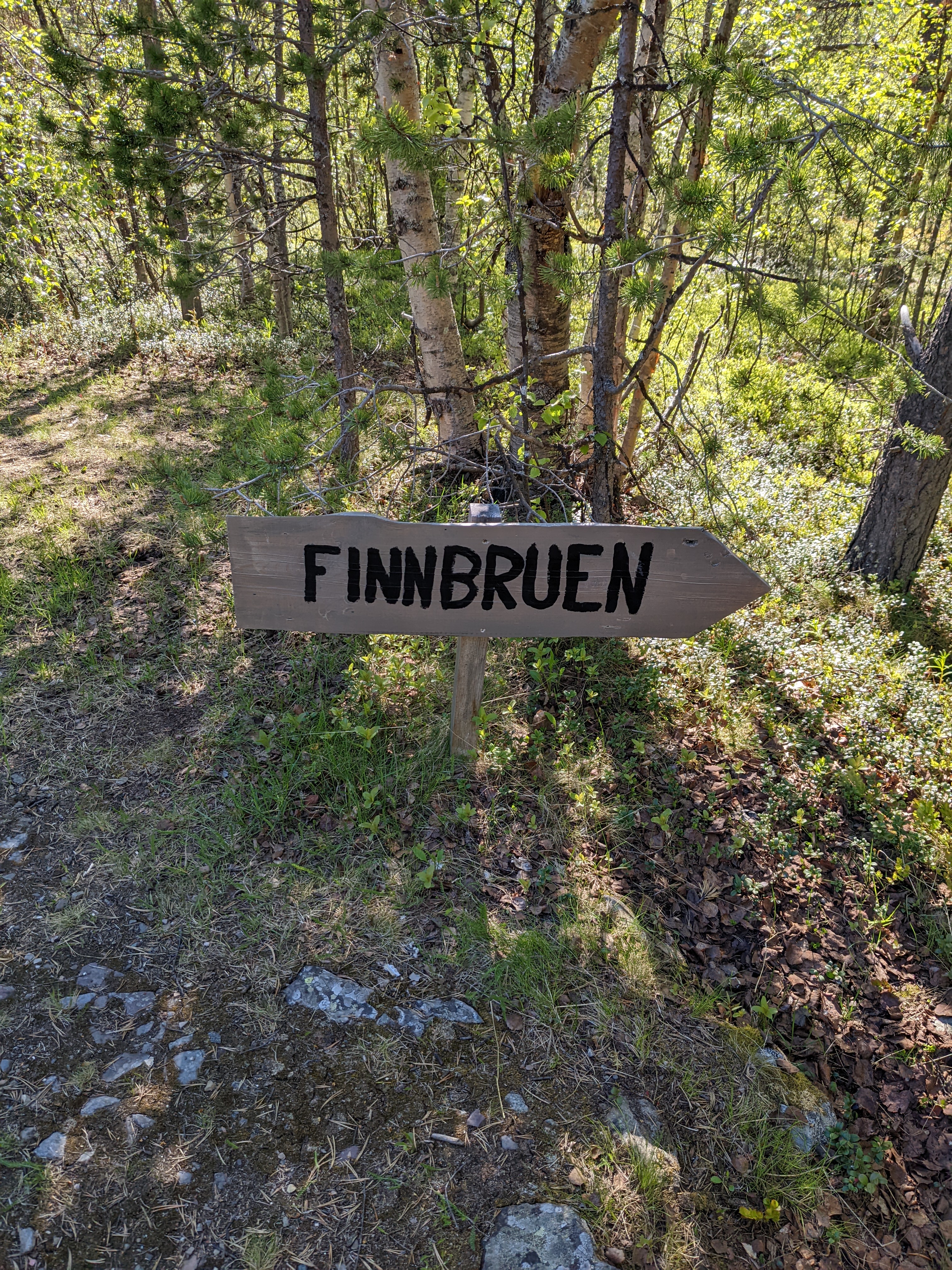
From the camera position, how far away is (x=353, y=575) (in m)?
2.59

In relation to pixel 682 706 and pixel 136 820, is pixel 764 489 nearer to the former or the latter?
pixel 682 706

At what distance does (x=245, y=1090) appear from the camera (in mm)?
2148

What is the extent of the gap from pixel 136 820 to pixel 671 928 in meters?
2.30

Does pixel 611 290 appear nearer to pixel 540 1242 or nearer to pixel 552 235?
pixel 552 235

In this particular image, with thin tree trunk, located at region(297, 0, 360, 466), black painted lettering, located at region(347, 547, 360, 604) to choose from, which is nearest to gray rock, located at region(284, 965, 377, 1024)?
black painted lettering, located at region(347, 547, 360, 604)

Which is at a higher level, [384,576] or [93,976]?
[384,576]

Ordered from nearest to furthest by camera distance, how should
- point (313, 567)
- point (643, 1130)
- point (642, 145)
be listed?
point (643, 1130)
point (313, 567)
point (642, 145)

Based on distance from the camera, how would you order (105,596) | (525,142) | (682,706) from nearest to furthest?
(525,142), (682,706), (105,596)

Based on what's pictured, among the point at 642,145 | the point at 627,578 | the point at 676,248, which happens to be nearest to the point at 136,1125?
the point at 627,578

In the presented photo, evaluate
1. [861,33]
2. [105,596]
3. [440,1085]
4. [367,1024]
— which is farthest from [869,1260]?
[861,33]

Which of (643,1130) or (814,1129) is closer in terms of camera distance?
(643,1130)

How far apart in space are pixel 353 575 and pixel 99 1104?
184cm

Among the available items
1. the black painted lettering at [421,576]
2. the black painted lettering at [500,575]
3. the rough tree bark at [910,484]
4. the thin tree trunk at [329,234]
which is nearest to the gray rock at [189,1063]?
the black painted lettering at [421,576]

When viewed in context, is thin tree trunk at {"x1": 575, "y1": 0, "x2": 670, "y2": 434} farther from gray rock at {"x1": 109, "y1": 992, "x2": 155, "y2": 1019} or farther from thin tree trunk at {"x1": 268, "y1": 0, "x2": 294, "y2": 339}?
gray rock at {"x1": 109, "y1": 992, "x2": 155, "y2": 1019}
